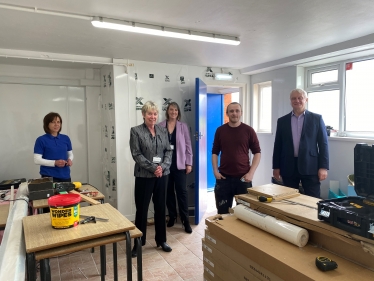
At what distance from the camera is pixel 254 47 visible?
10.8 feet

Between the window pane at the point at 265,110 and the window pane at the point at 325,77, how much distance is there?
2.74 feet

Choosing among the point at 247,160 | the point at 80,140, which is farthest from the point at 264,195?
the point at 80,140

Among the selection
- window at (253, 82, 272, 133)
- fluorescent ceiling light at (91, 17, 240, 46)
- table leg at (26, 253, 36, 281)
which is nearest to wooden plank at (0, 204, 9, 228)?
table leg at (26, 253, 36, 281)

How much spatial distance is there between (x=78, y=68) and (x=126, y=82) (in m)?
0.94

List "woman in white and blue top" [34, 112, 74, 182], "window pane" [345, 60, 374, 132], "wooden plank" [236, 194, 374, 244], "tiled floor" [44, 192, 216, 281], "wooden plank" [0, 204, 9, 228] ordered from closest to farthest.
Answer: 1. "wooden plank" [236, 194, 374, 244]
2. "wooden plank" [0, 204, 9, 228]
3. "tiled floor" [44, 192, 216, 281]
4. "woman in white and blue top" [34, 112, 74, 182]
5. "window pane" [345, 60, 374, 132]

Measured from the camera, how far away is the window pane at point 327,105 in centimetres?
371

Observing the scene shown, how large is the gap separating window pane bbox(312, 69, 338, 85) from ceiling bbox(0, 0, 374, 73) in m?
0.53

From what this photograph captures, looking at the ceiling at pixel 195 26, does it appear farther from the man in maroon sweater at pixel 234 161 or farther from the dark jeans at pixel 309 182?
the dark jeans at pixel 309 182

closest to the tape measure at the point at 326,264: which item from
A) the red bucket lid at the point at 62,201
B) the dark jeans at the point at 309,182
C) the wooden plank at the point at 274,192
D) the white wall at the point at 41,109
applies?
the wooden plank at the point at 274,192

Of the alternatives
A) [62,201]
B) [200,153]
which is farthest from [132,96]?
[62,201]

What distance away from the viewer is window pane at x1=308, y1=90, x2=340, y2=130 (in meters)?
3.71

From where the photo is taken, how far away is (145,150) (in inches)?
107

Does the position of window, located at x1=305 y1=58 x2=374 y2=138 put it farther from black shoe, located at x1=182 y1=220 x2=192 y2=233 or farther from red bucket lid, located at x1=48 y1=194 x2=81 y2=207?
red bucket lid, located at x1=48 y1=194 x2=81 y2=207

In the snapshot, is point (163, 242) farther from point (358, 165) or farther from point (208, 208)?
point (358, 165)
